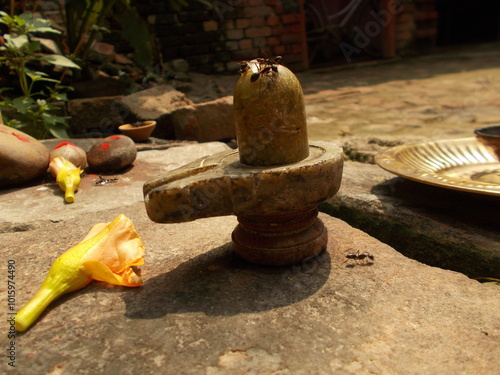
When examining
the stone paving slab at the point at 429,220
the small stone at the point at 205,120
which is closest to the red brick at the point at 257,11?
the small stone at the point at 205,120

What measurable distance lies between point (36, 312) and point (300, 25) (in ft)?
28.5

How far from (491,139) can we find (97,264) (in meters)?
1.92

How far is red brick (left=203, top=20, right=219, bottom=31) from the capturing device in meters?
8.43

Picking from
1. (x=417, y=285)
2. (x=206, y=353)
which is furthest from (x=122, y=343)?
(x=417, y=285)

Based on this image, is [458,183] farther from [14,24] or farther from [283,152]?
[14,24]

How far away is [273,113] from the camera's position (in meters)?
1.44

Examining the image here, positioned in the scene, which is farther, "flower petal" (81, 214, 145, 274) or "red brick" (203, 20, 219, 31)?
"red brick" (203, 20, 219, 31)

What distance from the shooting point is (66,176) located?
2572 millimetres

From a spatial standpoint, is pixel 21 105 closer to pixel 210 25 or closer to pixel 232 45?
pixel 210 25

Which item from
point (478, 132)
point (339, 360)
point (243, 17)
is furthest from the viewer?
point (243, 17)

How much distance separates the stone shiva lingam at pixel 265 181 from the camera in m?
1.37

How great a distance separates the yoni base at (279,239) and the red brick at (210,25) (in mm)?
7619

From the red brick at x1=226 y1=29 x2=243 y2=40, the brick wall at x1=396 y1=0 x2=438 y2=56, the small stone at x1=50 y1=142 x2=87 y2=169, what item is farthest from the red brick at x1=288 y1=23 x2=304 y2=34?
the small stone at x1=50 y1=142 x2=87 y2=169

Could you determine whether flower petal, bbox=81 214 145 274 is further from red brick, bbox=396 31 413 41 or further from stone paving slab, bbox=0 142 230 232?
red brick, bbox=396 31 413 41
